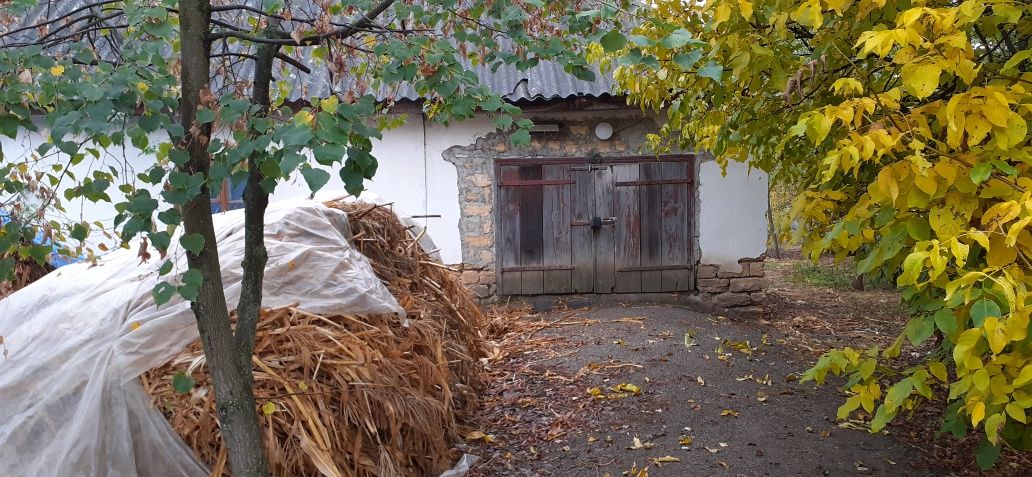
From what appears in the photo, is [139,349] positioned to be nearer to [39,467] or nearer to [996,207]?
[39,467]

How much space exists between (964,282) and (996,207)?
0.21m

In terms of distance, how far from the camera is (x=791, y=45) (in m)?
3.20

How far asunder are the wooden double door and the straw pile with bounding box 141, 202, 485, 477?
338 centimetres

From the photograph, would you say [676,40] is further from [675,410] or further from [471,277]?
[471,277]

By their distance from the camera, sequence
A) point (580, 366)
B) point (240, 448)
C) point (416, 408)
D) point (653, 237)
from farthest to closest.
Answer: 1. point (653, 237)
2. point (580, 366)
3. point (416, 408)
4. point (240, 448)

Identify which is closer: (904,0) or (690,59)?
(690,59)

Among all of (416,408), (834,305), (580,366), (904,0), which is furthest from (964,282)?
(834,305)

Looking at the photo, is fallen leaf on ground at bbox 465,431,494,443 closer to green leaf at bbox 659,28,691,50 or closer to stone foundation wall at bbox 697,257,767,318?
green leaf at bbox 659,28,691,50

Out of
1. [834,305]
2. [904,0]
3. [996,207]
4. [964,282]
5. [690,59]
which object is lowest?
[834,305]

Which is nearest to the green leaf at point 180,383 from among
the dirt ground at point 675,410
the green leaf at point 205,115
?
the green leaf at point 205,115

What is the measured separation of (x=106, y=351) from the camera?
9.77 ft

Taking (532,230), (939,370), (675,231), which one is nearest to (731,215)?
(675,231)

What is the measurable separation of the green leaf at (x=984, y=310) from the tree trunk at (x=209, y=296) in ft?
6.40

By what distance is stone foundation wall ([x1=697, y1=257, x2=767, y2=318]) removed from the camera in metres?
7.89
